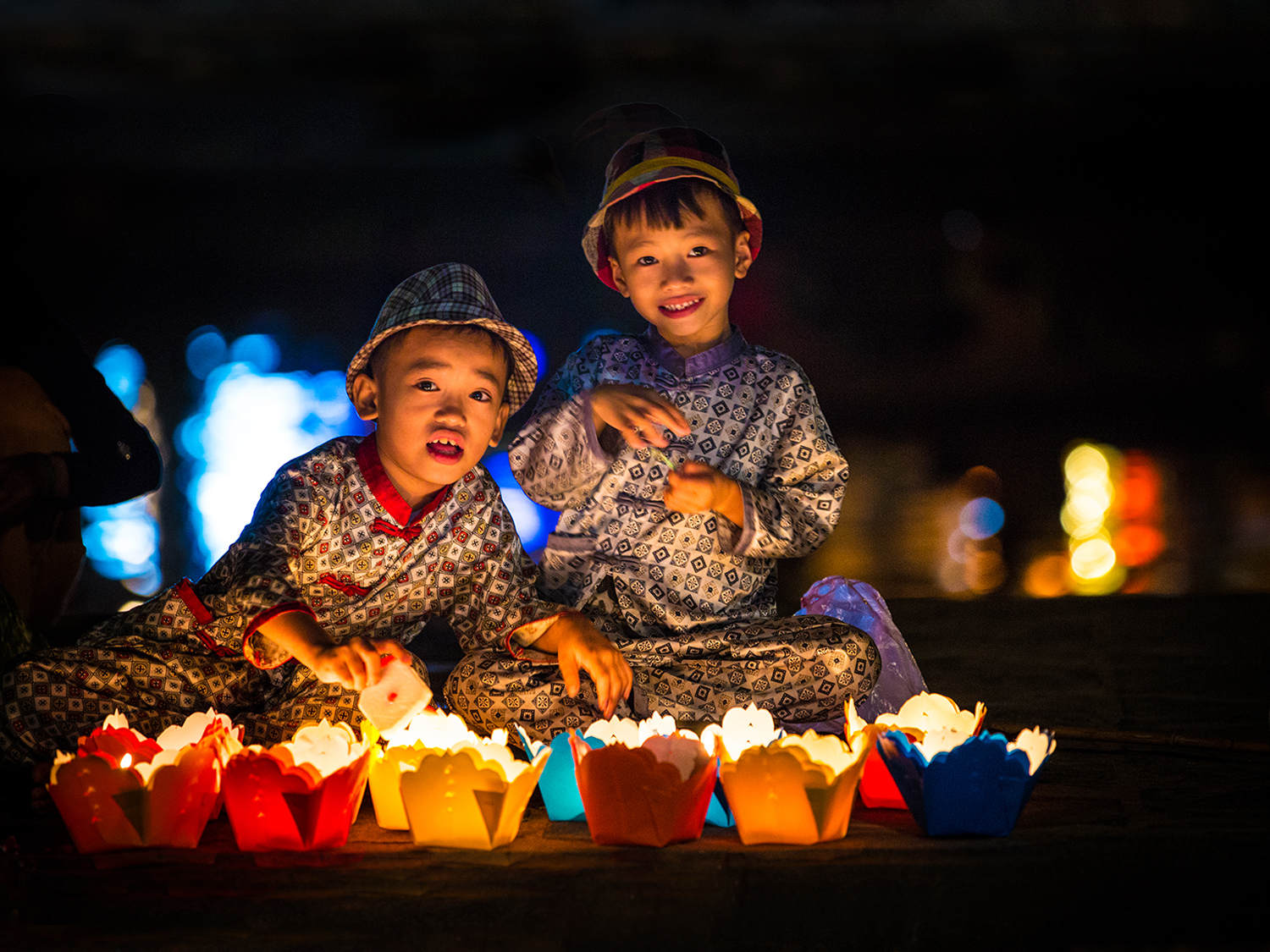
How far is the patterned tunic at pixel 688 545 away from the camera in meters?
1.89

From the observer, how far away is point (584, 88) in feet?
12.7

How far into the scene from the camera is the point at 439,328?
192 centimetres

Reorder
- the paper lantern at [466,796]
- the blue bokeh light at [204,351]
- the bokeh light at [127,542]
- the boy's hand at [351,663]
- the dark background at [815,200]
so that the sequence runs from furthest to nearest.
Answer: the blue bokeh light at [204,351] < the bokeh light at [127,542] < the dark background at [815,200] < the boy's hand at [351,663] < the paper lantern at [466,796]

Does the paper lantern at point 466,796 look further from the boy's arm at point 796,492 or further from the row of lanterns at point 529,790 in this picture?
the boy's arm at point 796,492

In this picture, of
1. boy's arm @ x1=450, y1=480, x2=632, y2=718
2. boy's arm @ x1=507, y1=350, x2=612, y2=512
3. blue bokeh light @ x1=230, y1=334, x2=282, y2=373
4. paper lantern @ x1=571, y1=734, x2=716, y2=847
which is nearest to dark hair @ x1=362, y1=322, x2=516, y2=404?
boy's arm @ x1=507, y1=350, x2=612, y2=512

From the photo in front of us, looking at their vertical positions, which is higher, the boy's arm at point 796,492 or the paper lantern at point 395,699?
the boy's arm at point 796,492

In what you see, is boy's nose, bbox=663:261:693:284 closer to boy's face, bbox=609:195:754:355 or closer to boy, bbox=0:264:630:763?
boy's face, bbox=609:195:754:355

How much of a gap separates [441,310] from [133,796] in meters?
A: 0.91

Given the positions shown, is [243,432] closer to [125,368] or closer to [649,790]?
[125,368]

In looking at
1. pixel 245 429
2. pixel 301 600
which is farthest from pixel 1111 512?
pixel 301 600

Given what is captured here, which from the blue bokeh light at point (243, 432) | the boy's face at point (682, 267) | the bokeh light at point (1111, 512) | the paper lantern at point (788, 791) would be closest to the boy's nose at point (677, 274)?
the boy's face at point (682, 267)

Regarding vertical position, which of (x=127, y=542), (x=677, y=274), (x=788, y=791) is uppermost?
(x=127, y=542)

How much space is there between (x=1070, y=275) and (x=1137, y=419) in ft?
3.67

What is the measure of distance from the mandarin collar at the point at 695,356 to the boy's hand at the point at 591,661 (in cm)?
56
